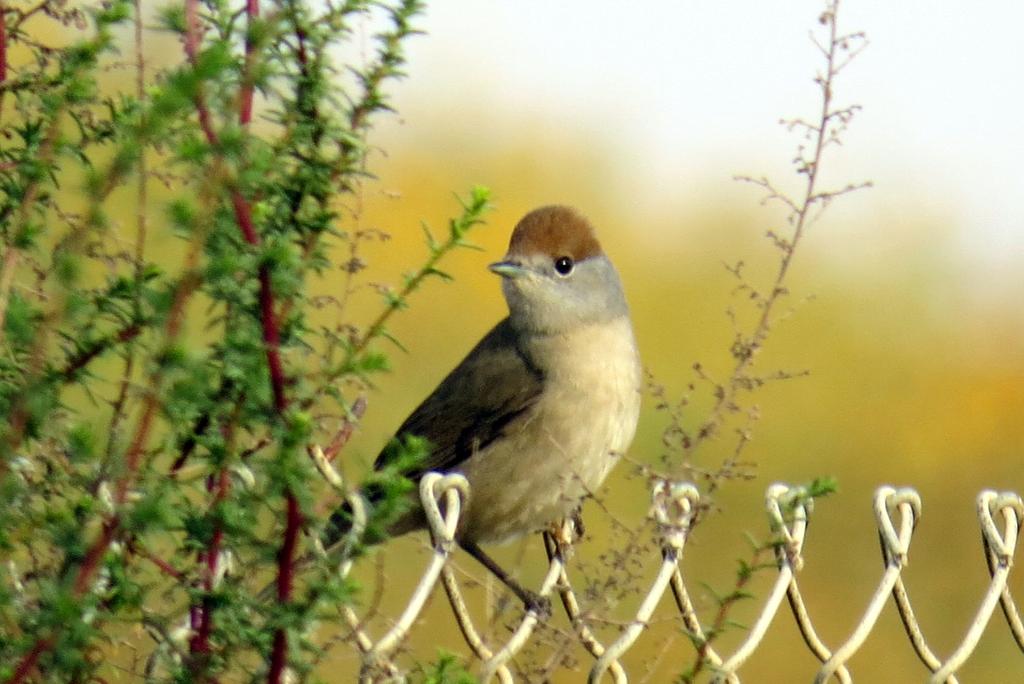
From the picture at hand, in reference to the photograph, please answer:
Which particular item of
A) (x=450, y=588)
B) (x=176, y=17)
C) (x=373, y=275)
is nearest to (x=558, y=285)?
(x=450, y=588)

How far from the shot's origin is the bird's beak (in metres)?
5.01

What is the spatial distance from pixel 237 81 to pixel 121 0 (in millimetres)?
434

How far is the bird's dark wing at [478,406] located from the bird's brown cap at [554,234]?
289mm

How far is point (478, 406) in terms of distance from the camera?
495 cm

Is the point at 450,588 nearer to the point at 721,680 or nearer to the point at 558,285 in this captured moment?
the point at 721,680

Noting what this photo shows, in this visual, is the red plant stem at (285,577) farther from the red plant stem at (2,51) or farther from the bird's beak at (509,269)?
the bird's beak at (509,269)

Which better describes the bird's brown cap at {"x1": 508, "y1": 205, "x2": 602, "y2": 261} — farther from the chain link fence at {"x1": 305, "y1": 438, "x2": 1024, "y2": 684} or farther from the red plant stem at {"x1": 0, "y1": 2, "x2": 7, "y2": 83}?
the red plant stem at {"x1": 0, "y1": 2, "x2": 7, "y2": 83}

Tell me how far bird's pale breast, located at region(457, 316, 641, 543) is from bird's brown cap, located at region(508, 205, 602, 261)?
30 centimetres

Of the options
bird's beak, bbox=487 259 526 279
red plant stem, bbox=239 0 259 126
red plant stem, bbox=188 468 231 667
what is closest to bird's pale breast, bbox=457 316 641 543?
bird's beak, bbox=487 259 526 279

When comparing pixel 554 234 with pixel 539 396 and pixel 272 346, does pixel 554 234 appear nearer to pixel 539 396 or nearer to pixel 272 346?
pixel 539 396

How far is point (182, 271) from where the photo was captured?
1.75m

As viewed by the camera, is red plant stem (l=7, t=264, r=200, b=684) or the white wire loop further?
the white wire loop

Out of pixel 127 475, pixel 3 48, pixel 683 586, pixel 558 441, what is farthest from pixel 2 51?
pixel 558 441

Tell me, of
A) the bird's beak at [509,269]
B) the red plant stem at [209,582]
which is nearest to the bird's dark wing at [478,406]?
the bird's beak at [509,269]
